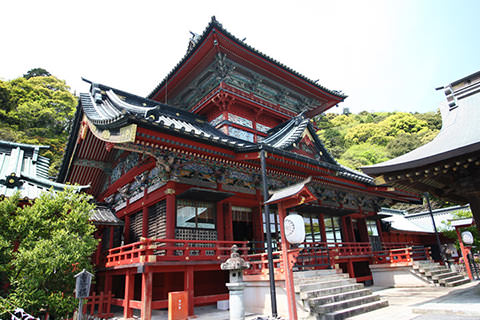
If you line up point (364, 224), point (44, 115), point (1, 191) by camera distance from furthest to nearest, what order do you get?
point (44, 115) → point (364, 224) → point (1, 191)

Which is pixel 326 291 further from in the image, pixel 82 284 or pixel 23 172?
pixel 23 172

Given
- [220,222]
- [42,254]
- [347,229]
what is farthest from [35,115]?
[347,229]

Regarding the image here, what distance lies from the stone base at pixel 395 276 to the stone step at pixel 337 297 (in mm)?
6468

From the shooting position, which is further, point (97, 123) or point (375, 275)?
point (375, 275)

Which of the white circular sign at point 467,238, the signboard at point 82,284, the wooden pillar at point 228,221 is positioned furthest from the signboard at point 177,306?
the white circular sign at point 467,238

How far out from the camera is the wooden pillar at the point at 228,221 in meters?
12.1

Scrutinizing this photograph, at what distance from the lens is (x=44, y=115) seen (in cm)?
3931

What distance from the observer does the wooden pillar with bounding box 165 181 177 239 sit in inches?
419

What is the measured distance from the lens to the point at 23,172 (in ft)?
44.1

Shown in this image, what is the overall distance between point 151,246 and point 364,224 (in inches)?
610

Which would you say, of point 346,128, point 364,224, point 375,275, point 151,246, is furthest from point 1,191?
point 346,128

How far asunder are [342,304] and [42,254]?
28.5 ft

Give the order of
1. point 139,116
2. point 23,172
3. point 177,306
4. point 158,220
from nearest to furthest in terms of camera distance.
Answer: point 177,306
point 139,116
point 158,220
point 23,172

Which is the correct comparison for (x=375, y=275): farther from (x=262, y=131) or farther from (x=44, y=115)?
(x=44, y=115)
